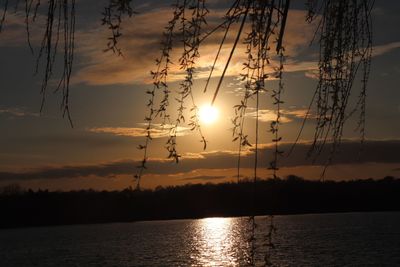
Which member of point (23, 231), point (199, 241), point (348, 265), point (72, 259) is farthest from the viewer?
point (23, 231)

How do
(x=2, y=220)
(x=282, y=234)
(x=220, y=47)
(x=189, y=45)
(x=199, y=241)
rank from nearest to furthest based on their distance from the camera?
(x=220, y=47) → (x=189, y=45) → (x=199, y=241) → (x=282, y=234) → (x=2, y=220)

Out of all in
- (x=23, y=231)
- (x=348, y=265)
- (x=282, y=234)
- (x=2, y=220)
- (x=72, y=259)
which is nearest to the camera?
(x=348, y=265)

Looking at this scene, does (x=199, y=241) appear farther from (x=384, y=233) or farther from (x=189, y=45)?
(x=189, y=45)

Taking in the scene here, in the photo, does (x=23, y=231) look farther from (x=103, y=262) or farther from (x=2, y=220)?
(x=103, y=262)

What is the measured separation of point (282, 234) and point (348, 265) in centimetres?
5988

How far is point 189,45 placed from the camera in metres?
1.76

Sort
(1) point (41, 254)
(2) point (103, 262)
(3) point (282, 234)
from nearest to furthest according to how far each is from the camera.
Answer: (2) point (103, 262) < (1) point (41, 254) < (3) point (282, 234)

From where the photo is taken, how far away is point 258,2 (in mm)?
1621

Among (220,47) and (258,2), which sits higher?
(258,2)

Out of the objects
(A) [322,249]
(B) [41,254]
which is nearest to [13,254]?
(B) [41,254]

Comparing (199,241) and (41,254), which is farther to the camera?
(199,241)

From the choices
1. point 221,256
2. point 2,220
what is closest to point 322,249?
point 221,256

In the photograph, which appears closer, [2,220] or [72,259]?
[72,259]

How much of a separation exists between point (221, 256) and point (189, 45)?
292 ft
